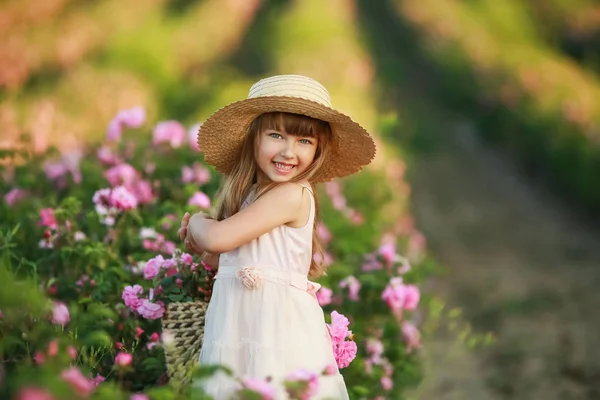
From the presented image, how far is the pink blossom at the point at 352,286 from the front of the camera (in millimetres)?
3520

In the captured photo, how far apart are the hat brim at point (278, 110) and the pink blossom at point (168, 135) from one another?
1.62 m

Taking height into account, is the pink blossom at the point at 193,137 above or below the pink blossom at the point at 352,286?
above

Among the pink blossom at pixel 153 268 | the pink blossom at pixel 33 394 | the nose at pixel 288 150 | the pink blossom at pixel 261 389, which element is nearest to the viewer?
the pink blossom at pixel 33 394

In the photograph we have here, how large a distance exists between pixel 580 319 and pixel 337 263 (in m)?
2.17

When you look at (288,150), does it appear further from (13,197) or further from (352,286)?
(13,197)

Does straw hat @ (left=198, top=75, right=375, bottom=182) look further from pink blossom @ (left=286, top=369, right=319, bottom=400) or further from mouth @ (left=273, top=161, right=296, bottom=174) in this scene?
pink blossom @ (left=286, top=369, right=319, bottom=400)

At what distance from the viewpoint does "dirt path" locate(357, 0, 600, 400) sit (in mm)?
4500

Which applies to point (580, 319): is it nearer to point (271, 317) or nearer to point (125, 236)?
point (125, 236)

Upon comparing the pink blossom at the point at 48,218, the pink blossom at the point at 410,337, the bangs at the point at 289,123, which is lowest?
the pink blossom at the point at 48,218

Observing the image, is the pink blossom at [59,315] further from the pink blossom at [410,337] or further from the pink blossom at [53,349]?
the pink blossom at [410,337]

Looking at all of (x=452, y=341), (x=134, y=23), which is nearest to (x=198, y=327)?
(x=452, y=341)

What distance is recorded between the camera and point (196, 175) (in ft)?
13.3

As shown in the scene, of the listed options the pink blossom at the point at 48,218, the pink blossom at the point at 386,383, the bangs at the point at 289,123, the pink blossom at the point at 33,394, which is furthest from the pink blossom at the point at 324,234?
the pink blossom at the point at 33,394

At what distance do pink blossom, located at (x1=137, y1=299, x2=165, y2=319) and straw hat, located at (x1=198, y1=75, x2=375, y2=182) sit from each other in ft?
1.63
